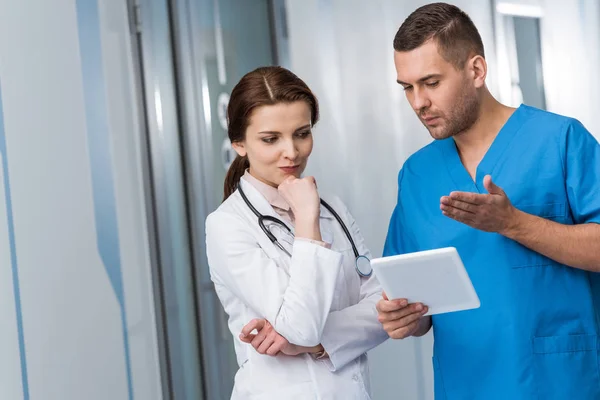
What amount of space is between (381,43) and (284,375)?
1599 mm

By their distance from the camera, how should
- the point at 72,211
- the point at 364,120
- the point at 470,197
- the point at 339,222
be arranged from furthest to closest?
the point at 364,120
the point at 72,211
the point at 339,222
the point at 470,197

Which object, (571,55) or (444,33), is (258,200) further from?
(571,55)

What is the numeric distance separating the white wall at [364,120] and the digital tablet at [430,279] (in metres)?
1.39

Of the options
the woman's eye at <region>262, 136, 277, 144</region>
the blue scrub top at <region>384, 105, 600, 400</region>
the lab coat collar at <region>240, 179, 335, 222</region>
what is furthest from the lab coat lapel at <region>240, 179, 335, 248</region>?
the blue scrub top at <region>384, 105, 600, 400</region>

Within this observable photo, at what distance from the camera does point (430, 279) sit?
1479 millimetres

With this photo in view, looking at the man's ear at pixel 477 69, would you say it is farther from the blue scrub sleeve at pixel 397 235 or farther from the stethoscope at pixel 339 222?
the stethoscope at pixel 339 222

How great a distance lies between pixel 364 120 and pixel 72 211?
3.70ft

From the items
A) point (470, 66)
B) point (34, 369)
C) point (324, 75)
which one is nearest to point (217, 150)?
point (324, 75)

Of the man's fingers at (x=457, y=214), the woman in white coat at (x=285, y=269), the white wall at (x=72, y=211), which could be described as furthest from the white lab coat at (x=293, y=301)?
the white wall at (x=72, y=211)

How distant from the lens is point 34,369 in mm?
2035

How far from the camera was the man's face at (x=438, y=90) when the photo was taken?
1.71 m

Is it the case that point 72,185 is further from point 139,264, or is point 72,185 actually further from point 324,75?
point 324,75

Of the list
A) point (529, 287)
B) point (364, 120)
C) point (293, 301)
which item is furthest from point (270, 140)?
point (364, 120)

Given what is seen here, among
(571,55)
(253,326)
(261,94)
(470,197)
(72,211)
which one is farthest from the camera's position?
(571,55)
